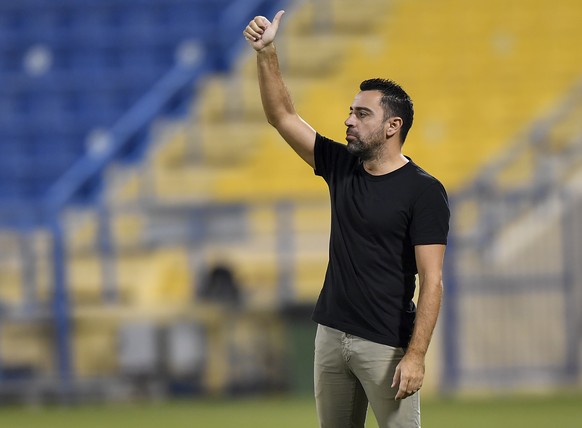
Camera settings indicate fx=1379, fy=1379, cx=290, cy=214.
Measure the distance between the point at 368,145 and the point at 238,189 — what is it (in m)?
11.1

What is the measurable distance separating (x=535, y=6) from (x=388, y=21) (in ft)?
6.54

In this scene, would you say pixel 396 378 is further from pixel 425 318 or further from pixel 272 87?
pixel 272 87

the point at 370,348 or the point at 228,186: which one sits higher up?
the point at 228,186


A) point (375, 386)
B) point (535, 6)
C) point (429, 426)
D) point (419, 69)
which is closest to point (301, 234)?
point (429, 426)

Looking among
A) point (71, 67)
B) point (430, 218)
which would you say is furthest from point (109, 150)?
point (430, 218)

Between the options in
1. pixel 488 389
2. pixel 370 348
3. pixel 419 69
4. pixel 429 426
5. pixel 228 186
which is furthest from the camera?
pixel 419 69

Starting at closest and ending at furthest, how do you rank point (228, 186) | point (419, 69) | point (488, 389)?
1. point (488, 389)
2. point (228, 186)
3. point (419, 69)

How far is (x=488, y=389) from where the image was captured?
12594 mm

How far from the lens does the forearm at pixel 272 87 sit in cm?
541

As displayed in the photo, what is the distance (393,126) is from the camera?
5176 mm

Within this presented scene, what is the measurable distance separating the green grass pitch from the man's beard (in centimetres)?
505

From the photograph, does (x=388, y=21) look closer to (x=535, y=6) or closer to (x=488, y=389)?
(x=535, y=6)

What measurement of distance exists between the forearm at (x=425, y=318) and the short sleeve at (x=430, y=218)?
15 centimetres

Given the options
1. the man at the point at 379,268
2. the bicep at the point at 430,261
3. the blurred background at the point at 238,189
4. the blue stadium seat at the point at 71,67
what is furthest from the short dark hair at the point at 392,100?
the blue stadium seat at the point at 71,67
